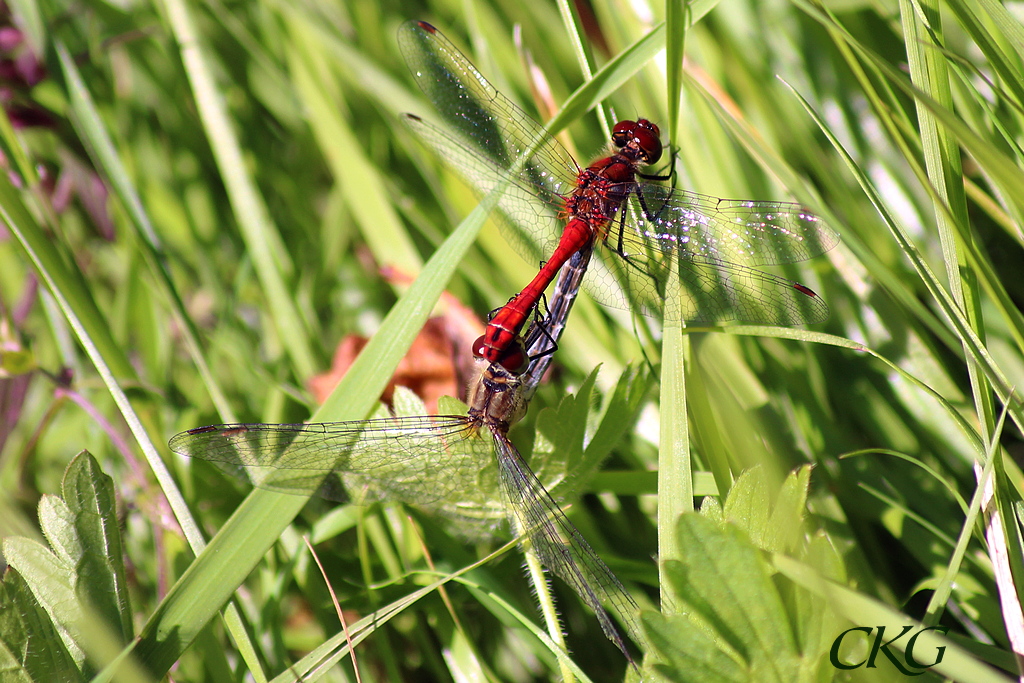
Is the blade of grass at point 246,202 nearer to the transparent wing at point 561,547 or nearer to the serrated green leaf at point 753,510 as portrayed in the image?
the transparent wing at point 561,547

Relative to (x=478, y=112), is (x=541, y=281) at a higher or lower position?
lower

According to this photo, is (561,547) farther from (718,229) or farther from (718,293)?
(718,229)

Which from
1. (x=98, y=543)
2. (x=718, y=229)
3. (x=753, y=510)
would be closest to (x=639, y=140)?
(x=718, y=229)

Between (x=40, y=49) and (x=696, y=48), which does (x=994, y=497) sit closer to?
(x=696, y=48)

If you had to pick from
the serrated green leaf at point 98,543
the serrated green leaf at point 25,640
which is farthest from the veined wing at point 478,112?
the serrated green leaf at point 25,640

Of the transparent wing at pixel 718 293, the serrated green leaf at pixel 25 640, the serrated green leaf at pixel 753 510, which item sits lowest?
the serrated green leaf at pixel 753 510

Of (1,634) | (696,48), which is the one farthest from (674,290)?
(1,634)

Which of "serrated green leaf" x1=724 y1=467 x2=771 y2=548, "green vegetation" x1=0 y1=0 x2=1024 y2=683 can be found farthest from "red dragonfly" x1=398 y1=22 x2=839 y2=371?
A: "serrated green leaf" x1=724 y1=467 x2=771 y2=548
